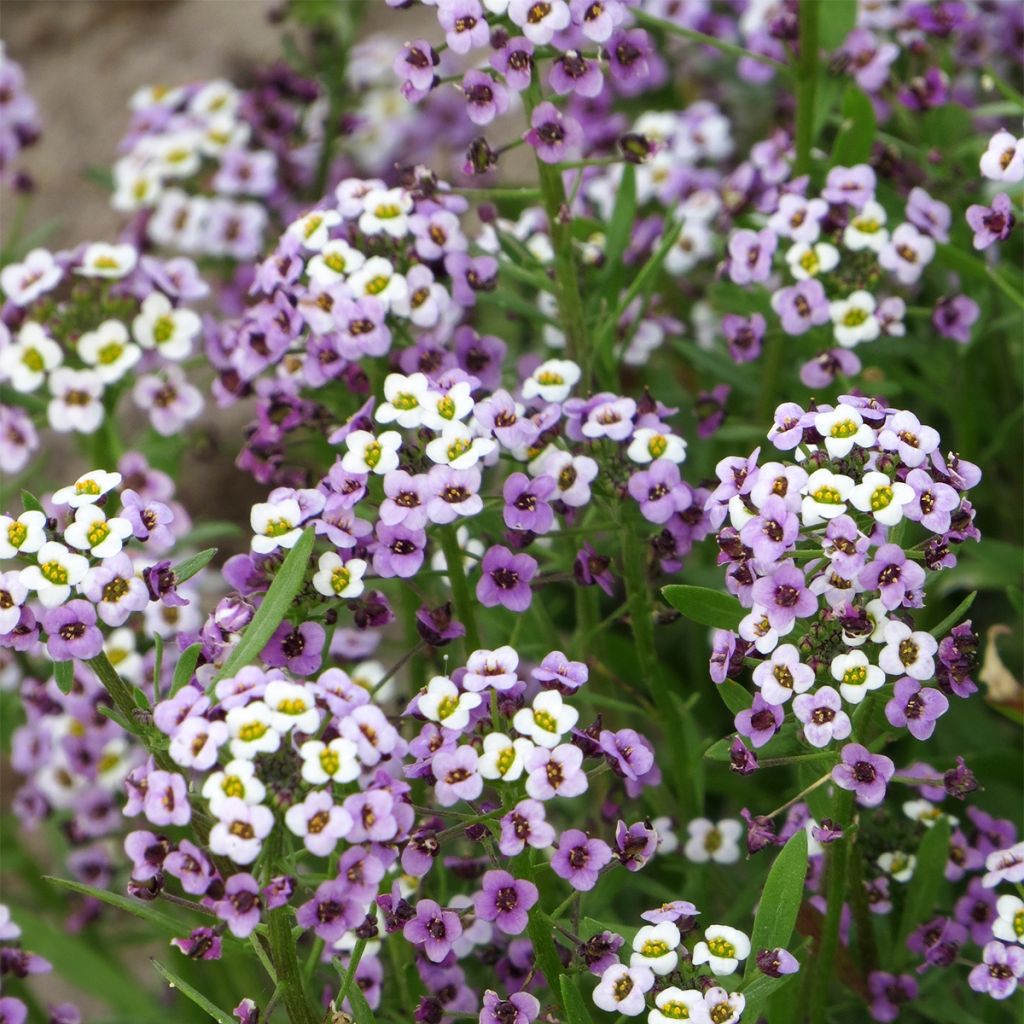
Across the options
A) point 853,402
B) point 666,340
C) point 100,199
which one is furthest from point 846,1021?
point 100,199

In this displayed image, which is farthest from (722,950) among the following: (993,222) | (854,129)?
(854,129)

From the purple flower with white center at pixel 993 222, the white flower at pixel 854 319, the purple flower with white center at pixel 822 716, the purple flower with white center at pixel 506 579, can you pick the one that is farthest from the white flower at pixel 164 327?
the purple flower with white center at pixel 822 716

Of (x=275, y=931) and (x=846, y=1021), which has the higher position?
(x=275, y=931)

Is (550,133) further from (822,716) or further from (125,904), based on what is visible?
(125,904)

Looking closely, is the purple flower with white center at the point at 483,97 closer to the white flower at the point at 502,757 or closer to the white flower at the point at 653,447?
the white flower at the point at 653,447

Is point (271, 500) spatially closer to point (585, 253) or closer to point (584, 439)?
point (584, 439)

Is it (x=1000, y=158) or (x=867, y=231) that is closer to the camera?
(x=1000, y=158)
